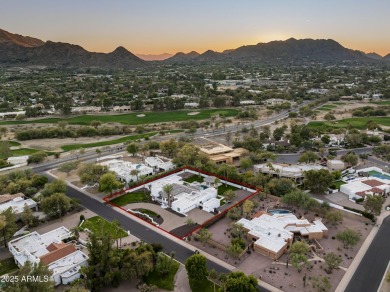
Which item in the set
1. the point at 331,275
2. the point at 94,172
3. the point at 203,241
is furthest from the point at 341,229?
the point at 94,172

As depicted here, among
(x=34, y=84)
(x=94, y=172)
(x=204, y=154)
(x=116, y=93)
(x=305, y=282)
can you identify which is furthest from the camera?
(x=34, y=84)

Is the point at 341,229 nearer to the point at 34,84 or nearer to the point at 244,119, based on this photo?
the point at 244,119

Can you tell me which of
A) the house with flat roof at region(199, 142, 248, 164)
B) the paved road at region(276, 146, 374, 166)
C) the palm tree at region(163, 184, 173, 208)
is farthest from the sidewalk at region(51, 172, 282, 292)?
the paved road at region(276, 146, 374, 166)

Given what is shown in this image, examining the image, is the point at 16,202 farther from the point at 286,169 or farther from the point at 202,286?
the point at 286,169

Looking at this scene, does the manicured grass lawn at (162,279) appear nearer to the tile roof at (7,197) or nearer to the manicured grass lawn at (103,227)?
the manicured grass lawn at (103,227)

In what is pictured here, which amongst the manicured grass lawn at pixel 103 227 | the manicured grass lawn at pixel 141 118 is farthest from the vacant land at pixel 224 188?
the manicured grass lawn at pixel 141 118
